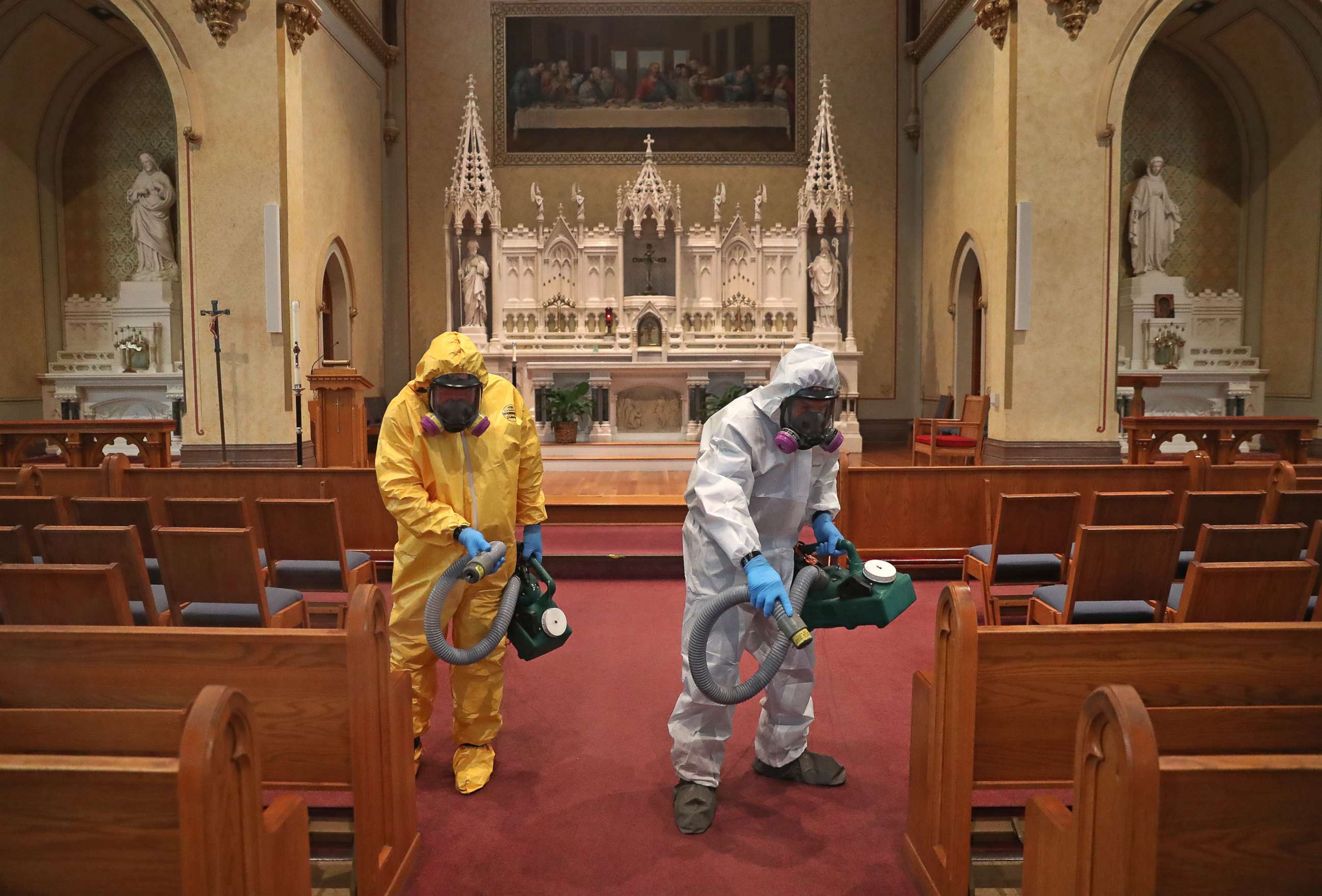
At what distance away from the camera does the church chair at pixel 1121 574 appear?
3375mm

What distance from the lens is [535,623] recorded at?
9.58 feet

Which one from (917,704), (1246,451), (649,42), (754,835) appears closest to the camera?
(917,704)

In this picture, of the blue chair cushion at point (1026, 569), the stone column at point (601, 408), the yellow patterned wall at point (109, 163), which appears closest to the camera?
the blue chair cushion at point (1026, 569)

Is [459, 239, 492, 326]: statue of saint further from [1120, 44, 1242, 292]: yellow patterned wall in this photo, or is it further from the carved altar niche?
[1120, 44, 1242, 292]: yellow patterned wall

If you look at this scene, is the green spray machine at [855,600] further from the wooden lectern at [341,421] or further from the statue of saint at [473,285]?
the statue of saint at [473,285]

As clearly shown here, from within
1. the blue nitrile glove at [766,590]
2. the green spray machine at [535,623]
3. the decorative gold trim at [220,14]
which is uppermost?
the decorative gold trim at [220,14]

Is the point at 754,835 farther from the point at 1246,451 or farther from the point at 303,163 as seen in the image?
the point at 1246,451

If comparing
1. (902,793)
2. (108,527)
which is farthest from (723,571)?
(108,527)

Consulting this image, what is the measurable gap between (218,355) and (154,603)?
19.3 feet

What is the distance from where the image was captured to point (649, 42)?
13219mm

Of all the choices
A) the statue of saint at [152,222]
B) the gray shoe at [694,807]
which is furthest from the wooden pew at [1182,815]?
the statue of saint at [152,222]

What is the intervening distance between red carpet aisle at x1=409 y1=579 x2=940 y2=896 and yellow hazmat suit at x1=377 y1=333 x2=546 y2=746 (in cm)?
31

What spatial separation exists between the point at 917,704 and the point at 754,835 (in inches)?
25.2

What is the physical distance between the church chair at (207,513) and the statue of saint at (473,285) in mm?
8189
